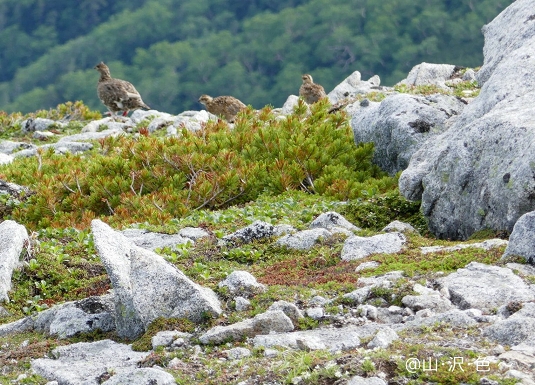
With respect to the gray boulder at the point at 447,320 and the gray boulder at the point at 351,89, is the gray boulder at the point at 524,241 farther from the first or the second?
the gray boulder at the point at 351,89

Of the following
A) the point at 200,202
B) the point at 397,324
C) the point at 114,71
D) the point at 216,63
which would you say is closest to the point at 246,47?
the point at 216,63

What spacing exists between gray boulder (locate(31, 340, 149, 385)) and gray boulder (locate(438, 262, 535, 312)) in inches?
118

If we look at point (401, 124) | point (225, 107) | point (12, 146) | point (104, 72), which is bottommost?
point (12, 146)

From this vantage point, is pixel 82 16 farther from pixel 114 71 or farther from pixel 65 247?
pixel 65 247

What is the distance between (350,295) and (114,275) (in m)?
2.34

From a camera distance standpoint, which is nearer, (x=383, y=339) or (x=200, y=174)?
(x=383, y=339)

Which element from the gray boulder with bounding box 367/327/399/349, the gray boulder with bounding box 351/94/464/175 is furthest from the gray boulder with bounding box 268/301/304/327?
the gray boulder with bounding box 351/94/464/175

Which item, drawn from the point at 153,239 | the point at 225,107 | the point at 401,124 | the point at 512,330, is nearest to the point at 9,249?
the point at 153,239

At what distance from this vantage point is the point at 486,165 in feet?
36.7

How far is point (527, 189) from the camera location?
10.1 m

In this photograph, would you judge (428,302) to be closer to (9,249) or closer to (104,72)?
(9,249)

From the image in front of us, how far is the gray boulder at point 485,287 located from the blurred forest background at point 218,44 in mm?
105552

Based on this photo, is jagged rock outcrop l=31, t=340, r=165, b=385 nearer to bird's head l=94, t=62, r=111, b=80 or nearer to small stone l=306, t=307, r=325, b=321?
small stone l=306, t=307, r=325, b=321

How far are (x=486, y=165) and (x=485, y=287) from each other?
10.4 ft
